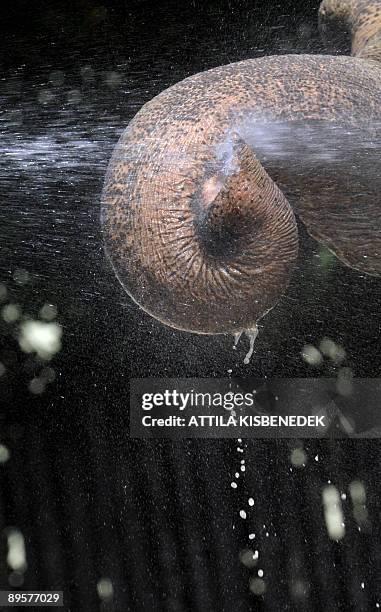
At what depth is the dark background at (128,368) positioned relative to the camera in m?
1.19

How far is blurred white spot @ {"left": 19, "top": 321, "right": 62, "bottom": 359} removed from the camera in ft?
4.16

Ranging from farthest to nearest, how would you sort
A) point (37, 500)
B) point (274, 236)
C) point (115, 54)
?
point (115, 54) → point (37, 500) → point (274, 236)

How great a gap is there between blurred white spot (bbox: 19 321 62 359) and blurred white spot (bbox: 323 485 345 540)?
0.45 m

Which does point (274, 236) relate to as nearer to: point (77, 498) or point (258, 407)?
point (258, 407)

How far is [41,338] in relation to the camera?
1.28m

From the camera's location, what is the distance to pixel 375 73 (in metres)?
1.04

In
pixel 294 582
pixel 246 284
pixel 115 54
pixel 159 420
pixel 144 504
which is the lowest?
pixel 294 582

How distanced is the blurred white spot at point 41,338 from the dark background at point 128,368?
0.04 feet

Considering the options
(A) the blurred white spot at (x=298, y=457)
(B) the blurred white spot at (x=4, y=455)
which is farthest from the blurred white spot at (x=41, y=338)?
(A) the blurred white spot at (x=298, y=457)

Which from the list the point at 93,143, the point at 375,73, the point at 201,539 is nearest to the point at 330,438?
the point at 201,539

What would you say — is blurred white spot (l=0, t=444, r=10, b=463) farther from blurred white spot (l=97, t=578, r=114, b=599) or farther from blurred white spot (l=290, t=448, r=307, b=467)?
blurred white spot (l=290, t=448, r=307, b=467)

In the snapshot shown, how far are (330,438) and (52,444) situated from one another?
1.29ft

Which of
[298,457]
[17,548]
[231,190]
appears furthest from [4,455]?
[231,190]

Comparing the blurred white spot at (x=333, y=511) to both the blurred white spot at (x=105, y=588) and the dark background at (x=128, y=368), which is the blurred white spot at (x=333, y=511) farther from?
the blurred white spot at (x=105, y=588)
